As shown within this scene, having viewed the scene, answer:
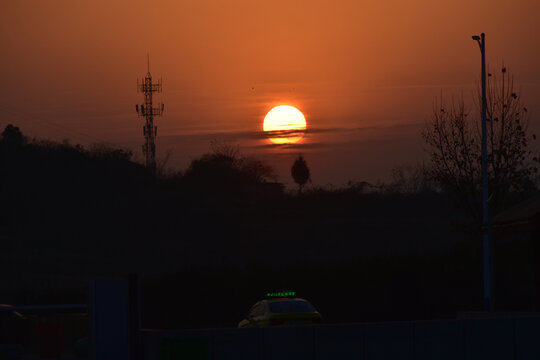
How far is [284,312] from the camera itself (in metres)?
30.1

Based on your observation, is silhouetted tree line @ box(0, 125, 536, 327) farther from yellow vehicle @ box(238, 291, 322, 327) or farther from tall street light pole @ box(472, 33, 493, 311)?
yellow vehicle @ box(238, 291, 322, 327)

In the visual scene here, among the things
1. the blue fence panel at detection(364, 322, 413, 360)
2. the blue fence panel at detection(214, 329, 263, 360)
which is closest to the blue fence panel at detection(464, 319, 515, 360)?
the blue fence panel at detection(364, 322, 413, 360)

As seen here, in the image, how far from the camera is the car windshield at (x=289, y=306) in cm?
3027

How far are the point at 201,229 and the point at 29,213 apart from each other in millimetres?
18725

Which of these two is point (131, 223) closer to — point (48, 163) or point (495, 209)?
point (48, 163)

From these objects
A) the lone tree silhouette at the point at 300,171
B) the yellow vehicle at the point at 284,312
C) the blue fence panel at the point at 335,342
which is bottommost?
the yellow vehicle at the point at 284,312

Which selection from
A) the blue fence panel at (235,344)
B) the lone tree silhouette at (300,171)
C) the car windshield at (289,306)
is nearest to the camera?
the blue fence panel at (235,344)

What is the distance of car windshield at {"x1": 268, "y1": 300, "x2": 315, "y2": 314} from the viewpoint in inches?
1192

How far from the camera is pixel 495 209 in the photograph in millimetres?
50312

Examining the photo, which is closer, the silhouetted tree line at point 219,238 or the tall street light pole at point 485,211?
the tall street light pole at point 485,211

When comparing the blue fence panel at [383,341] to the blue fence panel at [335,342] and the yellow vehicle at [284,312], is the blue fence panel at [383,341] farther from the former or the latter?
the yellow vehicle at [284,312]

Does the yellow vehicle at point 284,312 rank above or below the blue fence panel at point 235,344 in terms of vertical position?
below

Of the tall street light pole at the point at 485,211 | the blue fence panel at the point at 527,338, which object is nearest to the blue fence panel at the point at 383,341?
the blue fence panel at the point at 527,338

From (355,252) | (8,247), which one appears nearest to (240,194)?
(355,252)
